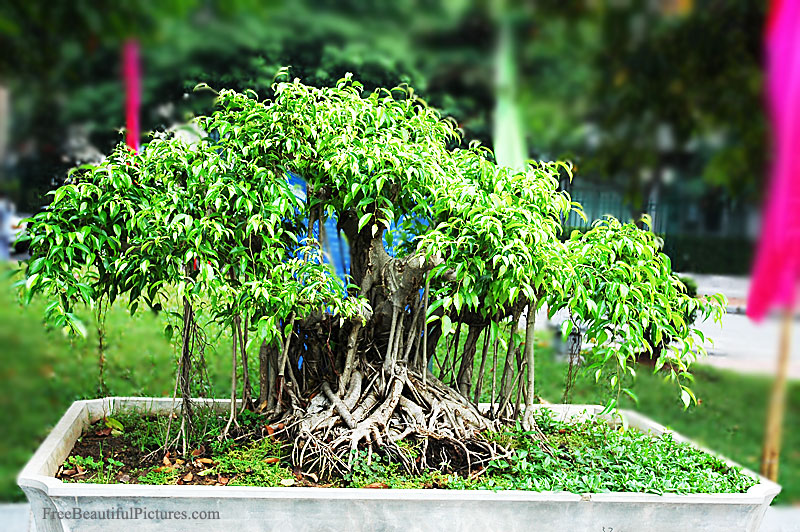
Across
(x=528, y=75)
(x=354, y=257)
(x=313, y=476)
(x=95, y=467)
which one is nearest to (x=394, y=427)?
(x=313, y=476)

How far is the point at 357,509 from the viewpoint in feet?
8.13

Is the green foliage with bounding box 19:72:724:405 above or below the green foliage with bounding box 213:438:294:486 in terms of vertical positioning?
above

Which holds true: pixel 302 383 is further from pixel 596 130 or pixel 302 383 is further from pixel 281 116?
pixel 596 130

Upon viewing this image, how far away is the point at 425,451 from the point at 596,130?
222 cm

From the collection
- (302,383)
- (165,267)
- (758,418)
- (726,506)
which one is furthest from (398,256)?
(758,418)

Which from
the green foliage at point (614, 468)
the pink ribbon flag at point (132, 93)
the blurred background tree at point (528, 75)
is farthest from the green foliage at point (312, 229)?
the pink ribbon flag at point (132, 93)

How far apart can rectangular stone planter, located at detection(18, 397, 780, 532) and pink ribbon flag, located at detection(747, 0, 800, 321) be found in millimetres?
1134

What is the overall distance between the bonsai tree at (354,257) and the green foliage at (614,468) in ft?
0.52

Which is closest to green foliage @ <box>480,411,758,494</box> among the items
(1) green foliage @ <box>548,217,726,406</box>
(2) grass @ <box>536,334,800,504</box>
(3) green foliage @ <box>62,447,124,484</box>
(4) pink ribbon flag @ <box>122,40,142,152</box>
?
(1) green foliage @ <box>548,217,726,406</box>

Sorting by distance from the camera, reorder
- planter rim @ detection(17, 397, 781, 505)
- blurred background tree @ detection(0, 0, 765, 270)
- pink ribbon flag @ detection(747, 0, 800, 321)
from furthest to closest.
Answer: blurred background tree @ detection(0, 0, 765, 270), pink ribbon flag @ detection(747, 0, 800, 321), planter rim @ detection(17, 397, 781, 505)

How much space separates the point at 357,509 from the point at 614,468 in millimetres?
1103

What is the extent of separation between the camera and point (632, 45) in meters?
3.85

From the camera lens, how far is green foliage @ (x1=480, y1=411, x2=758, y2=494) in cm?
267

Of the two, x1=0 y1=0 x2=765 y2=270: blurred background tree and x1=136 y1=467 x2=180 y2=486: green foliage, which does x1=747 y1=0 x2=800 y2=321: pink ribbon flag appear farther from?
x1=136 y1=467 x2=180 y2=486: green foliage
